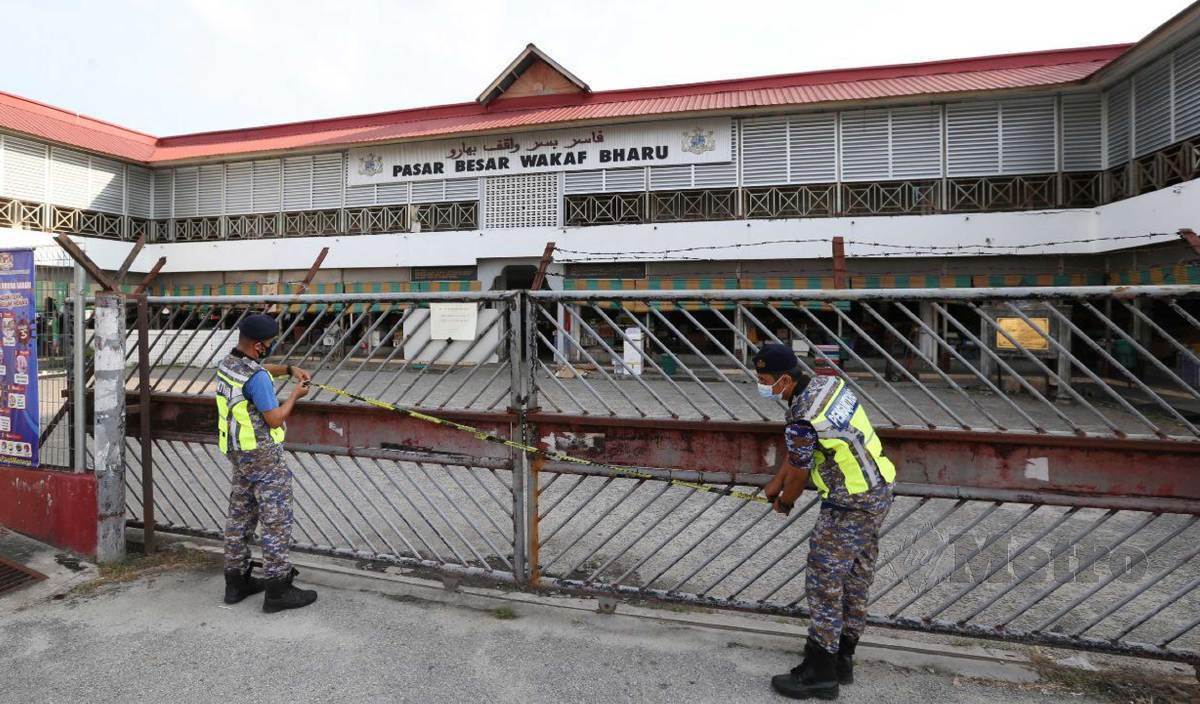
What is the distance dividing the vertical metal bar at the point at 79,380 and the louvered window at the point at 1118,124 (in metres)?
19.3

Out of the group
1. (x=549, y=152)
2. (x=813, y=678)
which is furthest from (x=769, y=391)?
(x=549, y=152)

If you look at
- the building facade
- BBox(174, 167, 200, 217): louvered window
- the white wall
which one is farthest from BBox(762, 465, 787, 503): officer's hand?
BBox(174, 167, 200, 217): louvered window

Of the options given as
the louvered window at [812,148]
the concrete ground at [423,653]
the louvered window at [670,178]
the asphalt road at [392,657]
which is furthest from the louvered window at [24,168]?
the louvered window at [812,148]

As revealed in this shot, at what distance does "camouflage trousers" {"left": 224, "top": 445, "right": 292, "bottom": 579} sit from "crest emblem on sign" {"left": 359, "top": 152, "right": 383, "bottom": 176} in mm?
19169

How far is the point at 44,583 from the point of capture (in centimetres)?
406

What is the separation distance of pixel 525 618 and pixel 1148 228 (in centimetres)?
1599

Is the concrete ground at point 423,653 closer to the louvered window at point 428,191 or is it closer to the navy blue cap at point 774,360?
the navy blue cap at point 774,360

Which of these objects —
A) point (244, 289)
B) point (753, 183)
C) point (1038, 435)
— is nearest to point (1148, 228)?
point (753, 183)

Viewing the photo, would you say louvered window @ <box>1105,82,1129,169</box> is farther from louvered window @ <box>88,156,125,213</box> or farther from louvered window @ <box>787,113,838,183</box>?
louvered window @ <box>88,156,125,213</box>

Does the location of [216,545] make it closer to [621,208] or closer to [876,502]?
[876,502]

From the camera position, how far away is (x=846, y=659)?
3.05 m

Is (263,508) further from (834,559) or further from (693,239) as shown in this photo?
(693,239)

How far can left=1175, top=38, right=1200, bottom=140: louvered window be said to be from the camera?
12.8 metres

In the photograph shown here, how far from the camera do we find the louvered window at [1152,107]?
13.6m
